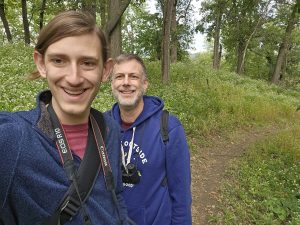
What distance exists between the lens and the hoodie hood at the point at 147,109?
9.48 ft

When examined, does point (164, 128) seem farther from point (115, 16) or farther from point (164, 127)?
point (115, 16)

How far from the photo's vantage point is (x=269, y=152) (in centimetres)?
937

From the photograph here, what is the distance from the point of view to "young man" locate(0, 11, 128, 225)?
1.35 m

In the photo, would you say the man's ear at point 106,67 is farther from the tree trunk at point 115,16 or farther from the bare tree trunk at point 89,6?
the bare tree trunk at point 89,6

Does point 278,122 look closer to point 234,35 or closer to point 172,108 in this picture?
point 172,108

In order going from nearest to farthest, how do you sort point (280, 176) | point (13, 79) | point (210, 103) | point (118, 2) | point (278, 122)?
point (280, 176)
point (13, 79)
point (118, 2)
point (210, 103)
point (278, 122)

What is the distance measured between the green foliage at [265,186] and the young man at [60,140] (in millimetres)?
5087

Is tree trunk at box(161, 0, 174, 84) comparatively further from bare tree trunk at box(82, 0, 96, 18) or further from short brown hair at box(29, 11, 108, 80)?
Answer: short brown hair at box(29, 11, 108, 80)

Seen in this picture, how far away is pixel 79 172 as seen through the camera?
4.95 feet

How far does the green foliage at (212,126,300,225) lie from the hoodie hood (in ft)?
12.8

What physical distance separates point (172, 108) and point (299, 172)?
432 cm

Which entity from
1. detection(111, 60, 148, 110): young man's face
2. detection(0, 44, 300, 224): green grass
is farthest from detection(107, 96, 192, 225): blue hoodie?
detection(0, 44, 300, 224): green grass

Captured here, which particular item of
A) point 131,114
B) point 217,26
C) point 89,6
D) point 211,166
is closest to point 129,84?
point 131,114

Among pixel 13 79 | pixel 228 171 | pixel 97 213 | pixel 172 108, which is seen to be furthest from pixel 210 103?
pixel 97 213
